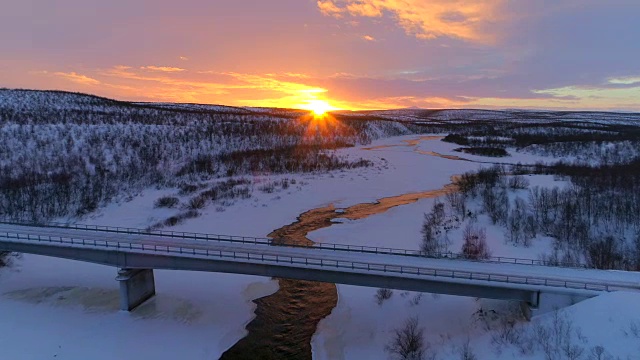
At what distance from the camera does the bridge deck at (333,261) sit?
837 inches

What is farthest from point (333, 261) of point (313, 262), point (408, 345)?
point (408, 345)

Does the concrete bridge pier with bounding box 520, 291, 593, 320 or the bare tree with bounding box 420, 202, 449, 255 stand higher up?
the concrete bridge pier with bounding box 520, 291, 593, 320

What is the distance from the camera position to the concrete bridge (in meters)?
21.0

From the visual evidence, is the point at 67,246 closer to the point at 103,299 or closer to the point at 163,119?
the point at 103,299

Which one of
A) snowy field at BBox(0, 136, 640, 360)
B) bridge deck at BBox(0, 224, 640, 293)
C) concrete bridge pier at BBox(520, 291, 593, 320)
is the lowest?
snowy field at BBox(0, 136, 640, 360)

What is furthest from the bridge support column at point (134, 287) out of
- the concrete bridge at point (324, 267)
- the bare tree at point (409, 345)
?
the bare tree at point (409, 345)

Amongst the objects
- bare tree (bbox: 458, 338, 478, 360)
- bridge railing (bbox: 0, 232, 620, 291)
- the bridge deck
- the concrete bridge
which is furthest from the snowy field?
the bridge deck

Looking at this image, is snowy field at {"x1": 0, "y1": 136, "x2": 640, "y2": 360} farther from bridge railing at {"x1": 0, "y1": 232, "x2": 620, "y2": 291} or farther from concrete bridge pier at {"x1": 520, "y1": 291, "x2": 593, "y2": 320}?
bridge railing at {"x1": 0, "y1": 232, "x2": 620, "y2": 291}

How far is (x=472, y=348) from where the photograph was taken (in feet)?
64.6

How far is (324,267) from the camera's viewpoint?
23.4 metres

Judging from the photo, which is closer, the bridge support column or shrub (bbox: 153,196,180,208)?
the bridge support column

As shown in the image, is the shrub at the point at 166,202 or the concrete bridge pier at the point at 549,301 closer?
the concrete bridge pier at the point at 549,301

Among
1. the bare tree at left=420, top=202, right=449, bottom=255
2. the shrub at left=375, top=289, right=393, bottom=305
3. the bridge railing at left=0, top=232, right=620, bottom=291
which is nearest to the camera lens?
the bridge railing at left=0, top=232, right=620, bottom=291

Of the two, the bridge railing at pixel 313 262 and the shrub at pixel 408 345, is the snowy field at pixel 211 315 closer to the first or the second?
the shrub at pixel 408 345
